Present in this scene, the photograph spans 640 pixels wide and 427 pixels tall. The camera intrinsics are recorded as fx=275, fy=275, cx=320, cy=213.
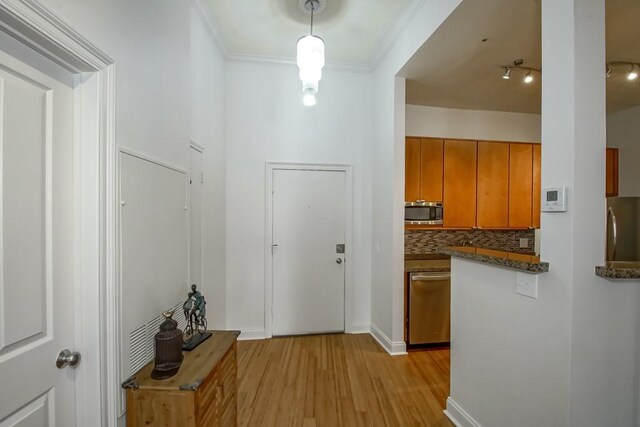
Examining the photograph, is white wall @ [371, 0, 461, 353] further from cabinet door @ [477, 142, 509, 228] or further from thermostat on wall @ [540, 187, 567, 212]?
thermostat on wall @ [540, 187, 567, 212]

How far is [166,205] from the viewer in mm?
1688

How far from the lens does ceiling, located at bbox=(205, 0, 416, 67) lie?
239 centimetres

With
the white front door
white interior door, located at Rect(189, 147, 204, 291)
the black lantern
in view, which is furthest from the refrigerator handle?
the white front door

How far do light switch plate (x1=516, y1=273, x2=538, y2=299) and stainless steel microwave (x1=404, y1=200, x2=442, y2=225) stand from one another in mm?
1945

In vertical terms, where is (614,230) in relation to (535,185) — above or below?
below

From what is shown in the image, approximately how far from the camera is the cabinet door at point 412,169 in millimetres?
3379

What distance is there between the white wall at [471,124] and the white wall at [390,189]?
0.71m

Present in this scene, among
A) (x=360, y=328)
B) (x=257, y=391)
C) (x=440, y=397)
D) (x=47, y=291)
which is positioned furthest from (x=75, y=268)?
(x=360, y=328)

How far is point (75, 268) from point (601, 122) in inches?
91.7

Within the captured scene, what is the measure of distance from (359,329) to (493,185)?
99.0 inches

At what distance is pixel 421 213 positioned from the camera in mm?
3357

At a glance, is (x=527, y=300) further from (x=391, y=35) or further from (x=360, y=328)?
(x=391, y=35)

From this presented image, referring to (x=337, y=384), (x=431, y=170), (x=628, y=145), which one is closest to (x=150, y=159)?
(x=337, y=384)

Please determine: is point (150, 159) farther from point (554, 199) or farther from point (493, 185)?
point (493, 185)
